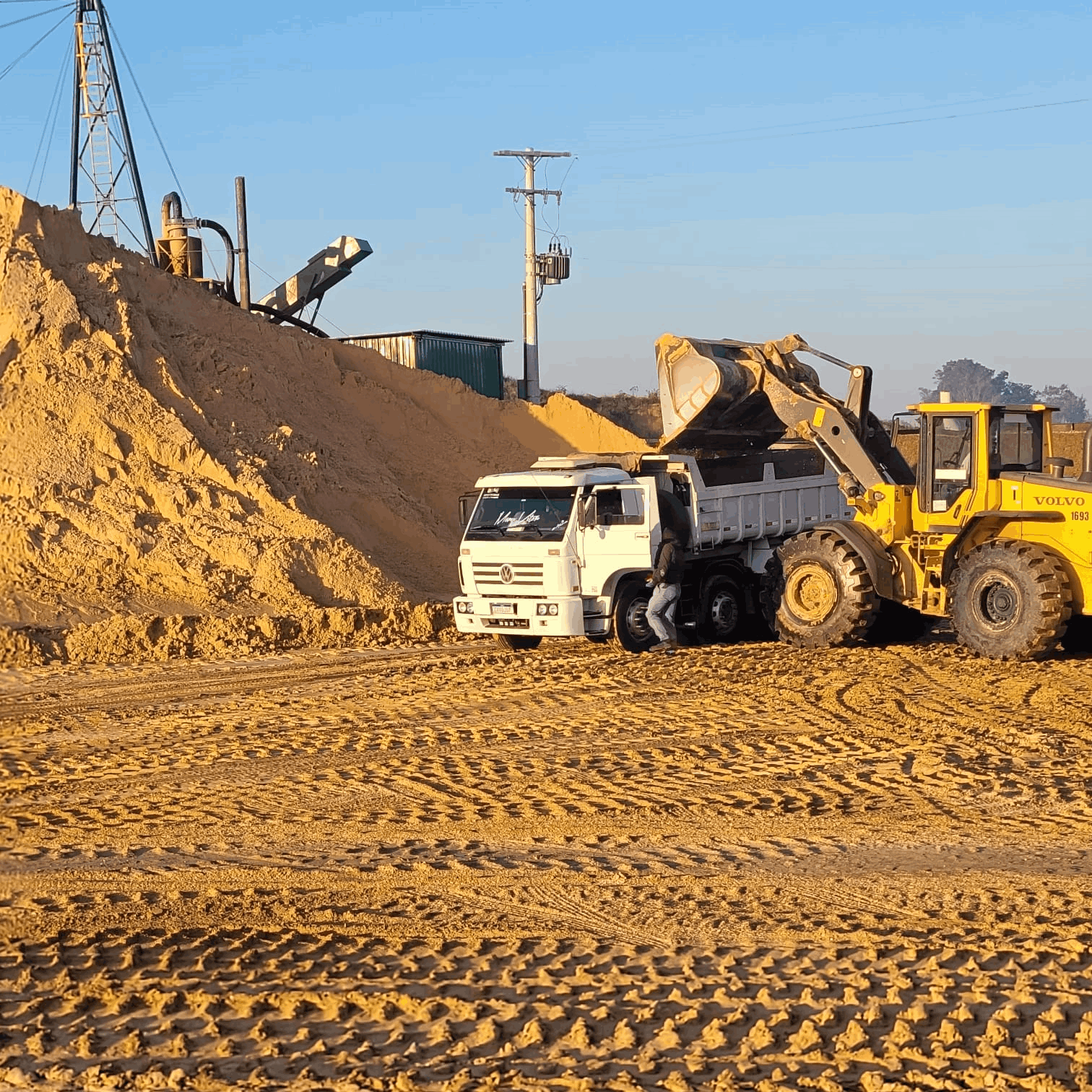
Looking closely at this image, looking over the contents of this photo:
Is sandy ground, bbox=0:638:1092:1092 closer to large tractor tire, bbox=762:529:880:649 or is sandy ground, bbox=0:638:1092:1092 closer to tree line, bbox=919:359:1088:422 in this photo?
large tractor tire, bbox=762:529:880:649

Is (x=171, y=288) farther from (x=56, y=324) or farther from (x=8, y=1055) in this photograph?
(x=8, y=1055)

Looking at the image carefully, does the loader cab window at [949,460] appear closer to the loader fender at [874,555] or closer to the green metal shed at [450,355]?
the loader fender at [874,555]

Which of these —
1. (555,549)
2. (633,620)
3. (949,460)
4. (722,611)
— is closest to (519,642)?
(633,620)

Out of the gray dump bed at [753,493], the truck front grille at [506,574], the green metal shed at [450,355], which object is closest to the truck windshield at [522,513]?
the truck front grille at [506,574]

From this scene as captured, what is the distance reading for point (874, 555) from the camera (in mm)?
16750

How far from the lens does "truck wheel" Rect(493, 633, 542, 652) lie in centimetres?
1805

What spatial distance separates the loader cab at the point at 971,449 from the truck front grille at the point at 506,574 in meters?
4.33

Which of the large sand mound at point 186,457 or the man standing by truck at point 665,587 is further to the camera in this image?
the large sand mound at point 186,457

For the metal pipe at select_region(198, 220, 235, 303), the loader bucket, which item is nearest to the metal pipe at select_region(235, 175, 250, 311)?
the metal pipe at select_region(198, 220, 235, 303)

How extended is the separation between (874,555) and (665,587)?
2.32 meters

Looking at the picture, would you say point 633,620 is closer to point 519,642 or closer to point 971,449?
point 519,642

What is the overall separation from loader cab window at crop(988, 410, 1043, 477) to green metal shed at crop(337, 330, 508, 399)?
1681 centimetres

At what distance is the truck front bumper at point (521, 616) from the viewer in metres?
16.7

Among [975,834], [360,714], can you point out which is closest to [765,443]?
[360,714]
